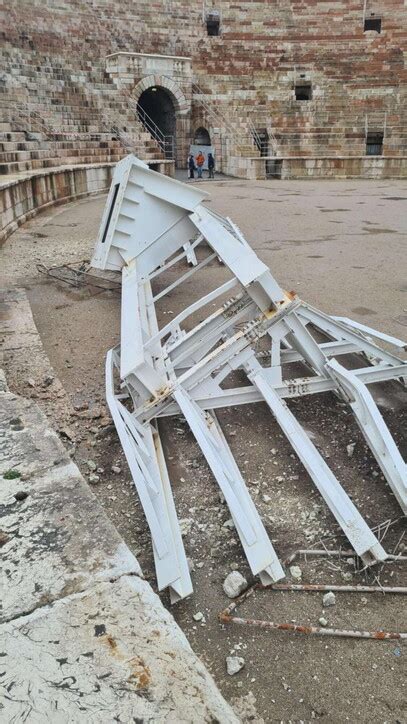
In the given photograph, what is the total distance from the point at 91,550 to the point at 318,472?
1.46 metres

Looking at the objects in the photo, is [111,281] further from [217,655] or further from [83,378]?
[217,655]

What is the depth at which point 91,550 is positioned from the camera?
1.73m

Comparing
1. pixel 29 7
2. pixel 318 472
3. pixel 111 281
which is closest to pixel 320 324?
pixel 318 472

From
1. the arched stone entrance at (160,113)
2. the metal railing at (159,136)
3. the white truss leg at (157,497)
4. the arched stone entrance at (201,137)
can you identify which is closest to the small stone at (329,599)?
the white truss leg at (157,497)

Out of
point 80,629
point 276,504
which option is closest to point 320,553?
point 276,504

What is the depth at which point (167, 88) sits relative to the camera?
23.2 m

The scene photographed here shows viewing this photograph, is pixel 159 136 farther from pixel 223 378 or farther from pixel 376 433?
pixel 376 433

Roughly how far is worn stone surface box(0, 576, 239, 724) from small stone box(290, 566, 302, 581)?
1.05 meters

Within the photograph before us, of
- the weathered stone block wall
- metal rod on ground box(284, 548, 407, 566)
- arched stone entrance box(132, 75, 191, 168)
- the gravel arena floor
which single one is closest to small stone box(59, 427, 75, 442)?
the gravel arena floor

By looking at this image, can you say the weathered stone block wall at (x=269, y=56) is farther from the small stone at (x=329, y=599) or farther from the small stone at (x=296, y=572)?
the small stone at (x=329, y=599)

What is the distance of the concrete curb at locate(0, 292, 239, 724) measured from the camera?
4.16 ft

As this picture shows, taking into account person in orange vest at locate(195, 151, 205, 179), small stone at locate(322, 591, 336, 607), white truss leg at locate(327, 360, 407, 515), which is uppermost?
person in orange vest at locate(195, 151, 205, 179)

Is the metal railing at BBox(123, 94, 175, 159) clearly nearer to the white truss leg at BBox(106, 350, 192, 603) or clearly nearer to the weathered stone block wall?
the weathered stone block wall

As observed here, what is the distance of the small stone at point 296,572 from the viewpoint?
8.02ft
